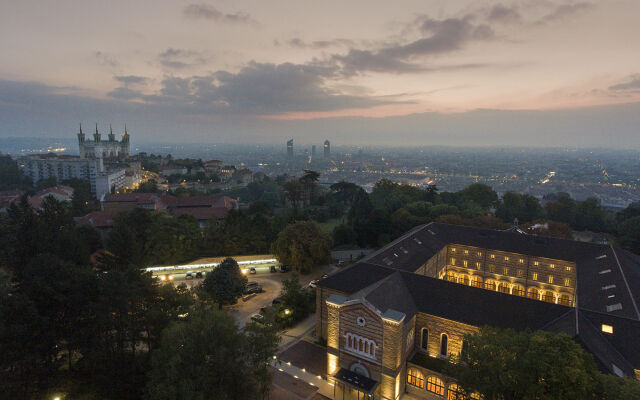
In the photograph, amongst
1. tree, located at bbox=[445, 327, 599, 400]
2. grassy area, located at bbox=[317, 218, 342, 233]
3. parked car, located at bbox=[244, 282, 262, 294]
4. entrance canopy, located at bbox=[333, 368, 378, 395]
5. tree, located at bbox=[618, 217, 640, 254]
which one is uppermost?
tree, located at bbox=[445, 327, 599, 400]

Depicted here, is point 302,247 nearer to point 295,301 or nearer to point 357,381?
point 295,301

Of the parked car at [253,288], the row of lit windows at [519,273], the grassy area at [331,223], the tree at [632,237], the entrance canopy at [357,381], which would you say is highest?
the tree at [632,237]

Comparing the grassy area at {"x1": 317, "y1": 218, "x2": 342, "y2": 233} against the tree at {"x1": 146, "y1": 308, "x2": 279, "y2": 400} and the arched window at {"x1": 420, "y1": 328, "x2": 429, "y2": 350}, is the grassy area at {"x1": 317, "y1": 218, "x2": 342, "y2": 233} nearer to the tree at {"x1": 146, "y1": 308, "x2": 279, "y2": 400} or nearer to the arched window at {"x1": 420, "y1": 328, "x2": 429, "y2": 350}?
the arched window at {"x1": 420, "y1": 328, "x2": 429, "y2": 350}

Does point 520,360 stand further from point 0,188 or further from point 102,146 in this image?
point 102,146

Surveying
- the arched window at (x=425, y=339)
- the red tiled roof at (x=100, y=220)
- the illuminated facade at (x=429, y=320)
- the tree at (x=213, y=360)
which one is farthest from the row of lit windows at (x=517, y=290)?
the red tiled roof at (x=100, y=220)

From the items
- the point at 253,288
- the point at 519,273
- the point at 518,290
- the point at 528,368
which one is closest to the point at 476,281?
the point at 518,290

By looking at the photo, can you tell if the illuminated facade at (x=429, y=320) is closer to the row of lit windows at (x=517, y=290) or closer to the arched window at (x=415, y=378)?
the arched window at (x=415, y=378)

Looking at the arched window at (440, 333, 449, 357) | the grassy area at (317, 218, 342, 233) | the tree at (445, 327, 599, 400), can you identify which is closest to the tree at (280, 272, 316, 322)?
the arched window at (440, 333, 449, 357)
